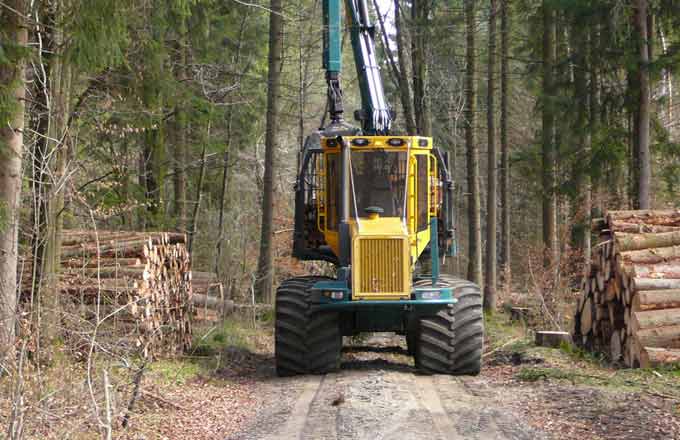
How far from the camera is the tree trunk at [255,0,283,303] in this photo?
21562 millimetres

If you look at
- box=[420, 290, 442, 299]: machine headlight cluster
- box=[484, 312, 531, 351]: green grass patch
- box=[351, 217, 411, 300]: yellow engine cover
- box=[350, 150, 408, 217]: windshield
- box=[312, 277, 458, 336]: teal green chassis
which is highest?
box=[350, 150, 408, 217]: windshield

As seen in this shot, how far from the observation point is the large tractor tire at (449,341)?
12.6m

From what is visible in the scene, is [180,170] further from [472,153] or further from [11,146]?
[11,146]

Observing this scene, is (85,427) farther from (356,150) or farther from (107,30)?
(356,150)

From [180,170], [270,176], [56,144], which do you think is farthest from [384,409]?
[180,170]

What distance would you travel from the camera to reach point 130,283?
12.1m

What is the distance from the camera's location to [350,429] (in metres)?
8.63

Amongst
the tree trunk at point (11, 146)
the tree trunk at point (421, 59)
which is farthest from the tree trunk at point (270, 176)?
the tree trunk at point (11, 146)

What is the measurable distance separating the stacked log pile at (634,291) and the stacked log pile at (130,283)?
625 cm

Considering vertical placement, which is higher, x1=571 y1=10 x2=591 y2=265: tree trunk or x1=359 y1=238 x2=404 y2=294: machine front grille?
x1=571 y1=10 x2=591 y2=265: tree trunk

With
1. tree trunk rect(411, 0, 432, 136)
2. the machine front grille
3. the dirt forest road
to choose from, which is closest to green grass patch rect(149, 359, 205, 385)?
the dirt forest road

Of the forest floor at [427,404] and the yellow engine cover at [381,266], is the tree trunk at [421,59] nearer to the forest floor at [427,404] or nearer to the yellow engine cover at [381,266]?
the forest floor at [427,404]

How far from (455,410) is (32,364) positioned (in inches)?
171

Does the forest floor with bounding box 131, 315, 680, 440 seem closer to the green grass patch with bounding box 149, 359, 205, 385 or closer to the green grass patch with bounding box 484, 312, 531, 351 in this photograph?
the green grass patch with bounding box 149, 359, 205, 385
